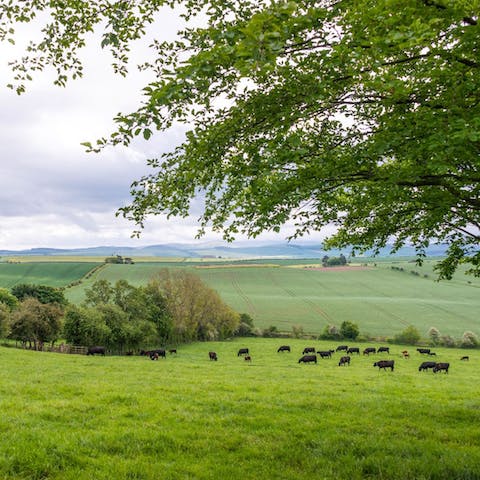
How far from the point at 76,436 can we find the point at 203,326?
60.3 meters

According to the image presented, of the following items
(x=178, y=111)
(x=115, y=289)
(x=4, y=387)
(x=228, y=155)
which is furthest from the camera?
(x=115, y=289)

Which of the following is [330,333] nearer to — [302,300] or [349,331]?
[349,331]

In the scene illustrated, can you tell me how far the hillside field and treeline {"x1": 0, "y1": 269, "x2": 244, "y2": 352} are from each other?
9.69m

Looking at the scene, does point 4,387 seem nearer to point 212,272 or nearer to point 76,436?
point 76,436

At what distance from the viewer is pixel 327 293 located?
11438 cm

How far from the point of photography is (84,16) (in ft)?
30.8

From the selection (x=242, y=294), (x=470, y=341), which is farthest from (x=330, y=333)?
(x=242, y=294)

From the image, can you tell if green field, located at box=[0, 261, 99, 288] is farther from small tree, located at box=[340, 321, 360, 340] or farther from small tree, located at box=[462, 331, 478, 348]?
small tree, located at box=[462, 331, 478, 348]

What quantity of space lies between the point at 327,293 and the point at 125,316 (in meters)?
72.0

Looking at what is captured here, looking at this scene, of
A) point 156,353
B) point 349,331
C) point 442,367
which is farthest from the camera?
point 349,331

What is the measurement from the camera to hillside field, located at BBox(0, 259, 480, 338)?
82.0m

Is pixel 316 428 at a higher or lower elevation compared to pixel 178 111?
lower

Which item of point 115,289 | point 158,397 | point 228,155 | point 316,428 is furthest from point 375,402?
point 115,289

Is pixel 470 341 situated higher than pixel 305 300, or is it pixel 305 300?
pixel 305 300
